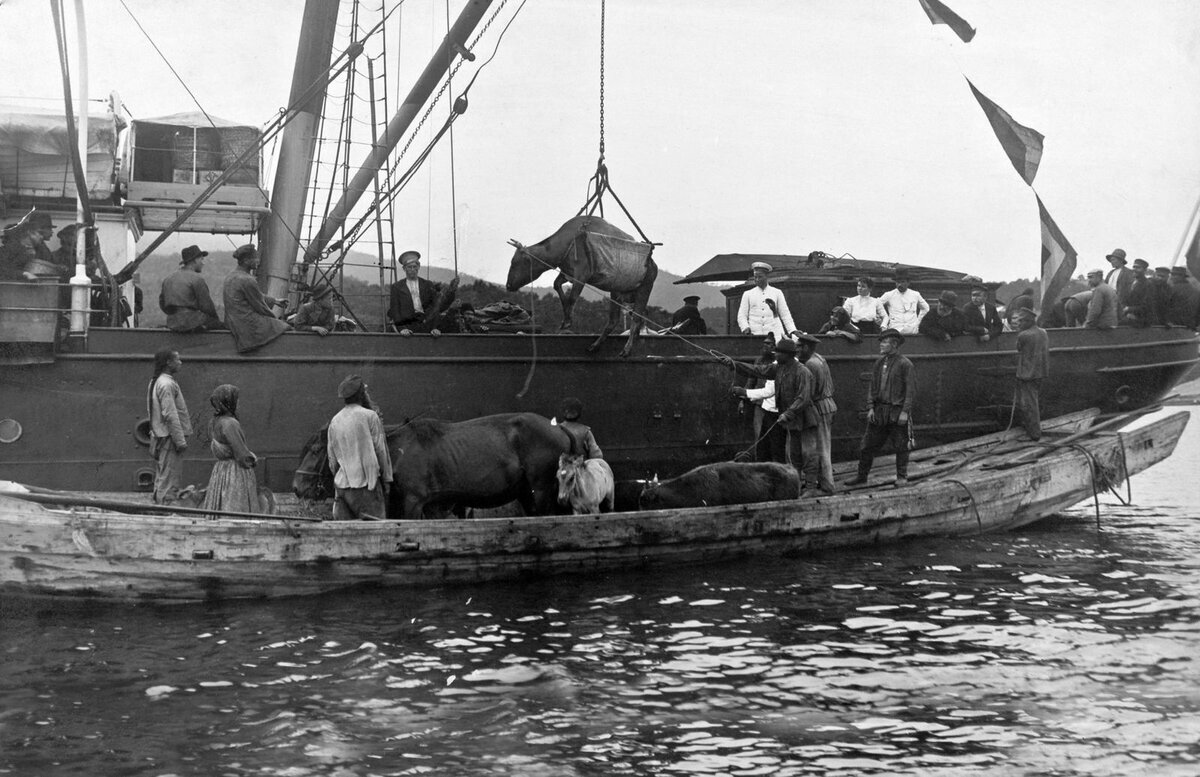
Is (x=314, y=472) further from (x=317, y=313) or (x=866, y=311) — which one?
(x=866, y=311)

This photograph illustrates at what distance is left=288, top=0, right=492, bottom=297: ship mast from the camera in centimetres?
1553

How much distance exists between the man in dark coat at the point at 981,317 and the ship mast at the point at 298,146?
9.30 meters

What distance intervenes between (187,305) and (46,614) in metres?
4.15

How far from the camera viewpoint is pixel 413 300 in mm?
13539

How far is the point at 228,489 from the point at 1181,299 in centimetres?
1420

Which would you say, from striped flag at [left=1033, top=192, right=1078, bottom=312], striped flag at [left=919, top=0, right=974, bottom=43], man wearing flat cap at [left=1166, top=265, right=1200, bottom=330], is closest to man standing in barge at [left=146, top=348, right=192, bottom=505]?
striped flag at [left=919, top=0, right=974, bottom=43]

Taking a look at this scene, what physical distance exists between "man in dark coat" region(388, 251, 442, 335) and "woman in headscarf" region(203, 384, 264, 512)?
10.3 feet

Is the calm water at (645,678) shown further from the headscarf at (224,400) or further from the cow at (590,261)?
the cow at (590,261)

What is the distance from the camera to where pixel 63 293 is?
12.3 metres

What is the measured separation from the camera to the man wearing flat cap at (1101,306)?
1653 cm

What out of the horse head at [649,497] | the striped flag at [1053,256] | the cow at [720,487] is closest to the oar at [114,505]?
the horse head at [649,497]

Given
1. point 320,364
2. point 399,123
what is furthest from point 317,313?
point 399,123

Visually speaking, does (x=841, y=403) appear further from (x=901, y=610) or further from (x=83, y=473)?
(x=83, y=473)

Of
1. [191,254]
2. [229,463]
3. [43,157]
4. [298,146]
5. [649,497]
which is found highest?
[298,146]
